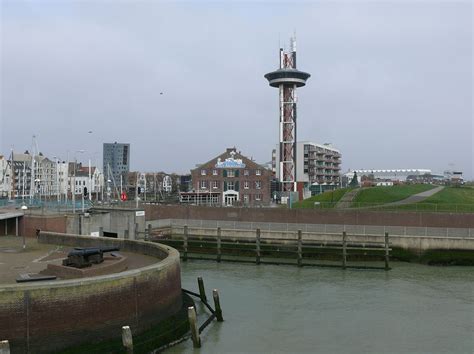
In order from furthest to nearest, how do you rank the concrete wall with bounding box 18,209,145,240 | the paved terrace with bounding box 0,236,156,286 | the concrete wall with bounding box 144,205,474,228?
the concrete wall with bounding box 144,205,474,228
the concrete wall with bounding box 18,209,145,240
the paved terrace with bounding box 0,236,156,286

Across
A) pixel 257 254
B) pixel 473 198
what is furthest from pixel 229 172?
pixel 257 254

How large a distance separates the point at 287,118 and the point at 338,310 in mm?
67676

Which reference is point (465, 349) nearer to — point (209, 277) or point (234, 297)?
point (234, 297)

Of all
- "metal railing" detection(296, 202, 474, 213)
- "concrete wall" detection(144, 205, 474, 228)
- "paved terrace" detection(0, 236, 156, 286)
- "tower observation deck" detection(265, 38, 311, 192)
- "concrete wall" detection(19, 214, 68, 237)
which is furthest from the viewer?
"tower observation deck" detection(265, 38, 311, 192)

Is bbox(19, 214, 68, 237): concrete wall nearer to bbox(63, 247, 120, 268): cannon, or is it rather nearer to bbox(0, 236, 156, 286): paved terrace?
bbox(0, 236, 156, 286): paved terrace

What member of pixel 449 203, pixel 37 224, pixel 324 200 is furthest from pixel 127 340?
pixel 324 200

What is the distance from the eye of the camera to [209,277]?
31.6 m

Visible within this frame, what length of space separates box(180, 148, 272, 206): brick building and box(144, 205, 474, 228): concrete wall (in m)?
34.0

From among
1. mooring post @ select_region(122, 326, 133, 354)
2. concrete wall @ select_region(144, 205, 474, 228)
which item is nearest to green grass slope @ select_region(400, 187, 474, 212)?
concrete wall @ select_region(144, 205, 474, 228)

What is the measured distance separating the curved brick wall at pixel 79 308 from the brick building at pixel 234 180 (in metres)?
72.0

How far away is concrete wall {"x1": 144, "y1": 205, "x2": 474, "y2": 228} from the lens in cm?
4462

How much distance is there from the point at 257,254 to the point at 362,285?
9604 millimetres

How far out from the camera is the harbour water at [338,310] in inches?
735

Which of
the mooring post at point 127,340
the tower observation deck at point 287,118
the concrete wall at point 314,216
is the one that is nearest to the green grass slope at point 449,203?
the concrete wall at point 314,216
